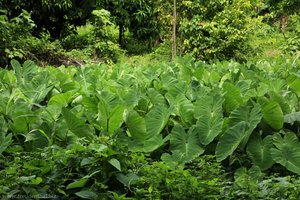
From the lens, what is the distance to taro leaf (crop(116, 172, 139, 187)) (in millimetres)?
1923

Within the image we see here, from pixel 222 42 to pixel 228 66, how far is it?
7295 mm

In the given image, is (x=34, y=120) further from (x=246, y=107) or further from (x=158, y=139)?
(x=246, y=107)

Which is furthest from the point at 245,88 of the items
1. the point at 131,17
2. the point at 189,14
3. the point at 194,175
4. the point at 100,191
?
the point at 131,17

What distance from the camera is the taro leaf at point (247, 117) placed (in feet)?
7.33

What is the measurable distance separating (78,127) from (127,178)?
406 millimetres

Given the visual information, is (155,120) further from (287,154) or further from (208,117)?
(287,154)

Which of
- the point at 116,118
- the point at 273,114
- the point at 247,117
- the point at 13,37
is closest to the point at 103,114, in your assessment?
the point at 116,118

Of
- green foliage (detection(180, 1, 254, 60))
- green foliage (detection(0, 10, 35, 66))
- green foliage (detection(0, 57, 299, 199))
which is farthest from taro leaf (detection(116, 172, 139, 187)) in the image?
green foliage (detection(180, 1, 254, 60))

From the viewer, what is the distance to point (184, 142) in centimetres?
224

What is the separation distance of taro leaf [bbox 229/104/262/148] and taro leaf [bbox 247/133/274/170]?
0.14 ft

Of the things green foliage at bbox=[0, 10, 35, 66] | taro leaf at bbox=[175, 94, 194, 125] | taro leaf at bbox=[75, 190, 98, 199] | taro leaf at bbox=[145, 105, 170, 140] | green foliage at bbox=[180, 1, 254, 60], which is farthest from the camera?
green foliage at bbox=[180, 1, 254, 60]

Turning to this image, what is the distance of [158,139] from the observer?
224 centimetres

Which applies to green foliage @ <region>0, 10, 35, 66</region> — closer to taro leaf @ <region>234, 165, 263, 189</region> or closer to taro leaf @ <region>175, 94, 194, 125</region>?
taro leaf @ <region>175, 94, 194, 125</region>

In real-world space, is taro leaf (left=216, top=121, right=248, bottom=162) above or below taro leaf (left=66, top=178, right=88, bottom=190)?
above
